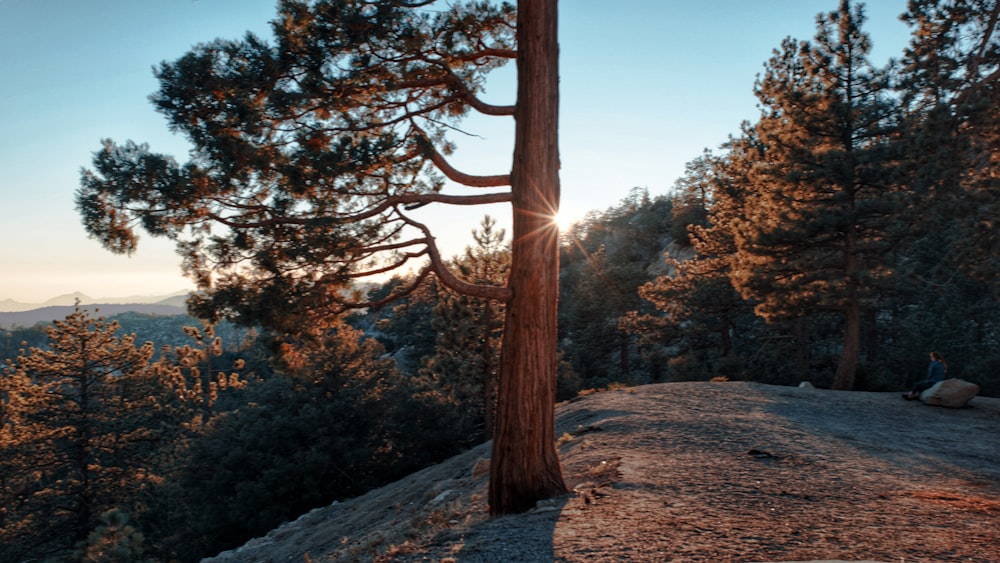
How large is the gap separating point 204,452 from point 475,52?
21345mm

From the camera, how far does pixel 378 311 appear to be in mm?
7793

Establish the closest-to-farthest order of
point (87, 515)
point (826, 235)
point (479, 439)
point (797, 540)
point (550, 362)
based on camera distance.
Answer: point (797, 540) → point (550, 362) → point (826, 235) → point (87, 515) → point (479, 439)

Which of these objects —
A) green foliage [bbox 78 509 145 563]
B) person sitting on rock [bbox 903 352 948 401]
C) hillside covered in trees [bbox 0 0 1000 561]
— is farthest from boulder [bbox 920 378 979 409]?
green foliage [bbox 78 509 145 563]

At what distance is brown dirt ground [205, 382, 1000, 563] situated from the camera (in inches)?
173

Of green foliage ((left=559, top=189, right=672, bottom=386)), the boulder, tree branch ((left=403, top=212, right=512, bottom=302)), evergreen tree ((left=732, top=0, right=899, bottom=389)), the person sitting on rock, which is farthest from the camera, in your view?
green foliage ((left=559, top=189, right=672, bottom=386))

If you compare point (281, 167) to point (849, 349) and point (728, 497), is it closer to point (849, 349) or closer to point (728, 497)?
point (728, 497)

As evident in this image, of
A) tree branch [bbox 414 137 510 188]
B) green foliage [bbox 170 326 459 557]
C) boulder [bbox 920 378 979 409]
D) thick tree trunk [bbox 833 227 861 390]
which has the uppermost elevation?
tree branch [bbox 414 137 510 188]

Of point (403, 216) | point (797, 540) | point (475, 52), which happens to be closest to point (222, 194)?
point (403, 216)

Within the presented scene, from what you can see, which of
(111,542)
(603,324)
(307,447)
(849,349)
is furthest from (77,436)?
(849,349)

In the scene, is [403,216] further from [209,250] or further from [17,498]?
[17,498]

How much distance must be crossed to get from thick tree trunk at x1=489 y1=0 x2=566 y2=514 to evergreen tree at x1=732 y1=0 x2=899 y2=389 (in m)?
12.2

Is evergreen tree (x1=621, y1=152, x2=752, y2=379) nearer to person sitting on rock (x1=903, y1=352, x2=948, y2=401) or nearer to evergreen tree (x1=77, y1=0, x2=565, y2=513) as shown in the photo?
person sitting on rock (x1=903, y1=352, x2=948, y2=401)

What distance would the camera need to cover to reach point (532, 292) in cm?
643

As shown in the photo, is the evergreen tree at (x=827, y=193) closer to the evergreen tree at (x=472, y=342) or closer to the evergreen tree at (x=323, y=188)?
the evergreen tree at (x=472, y=342)
